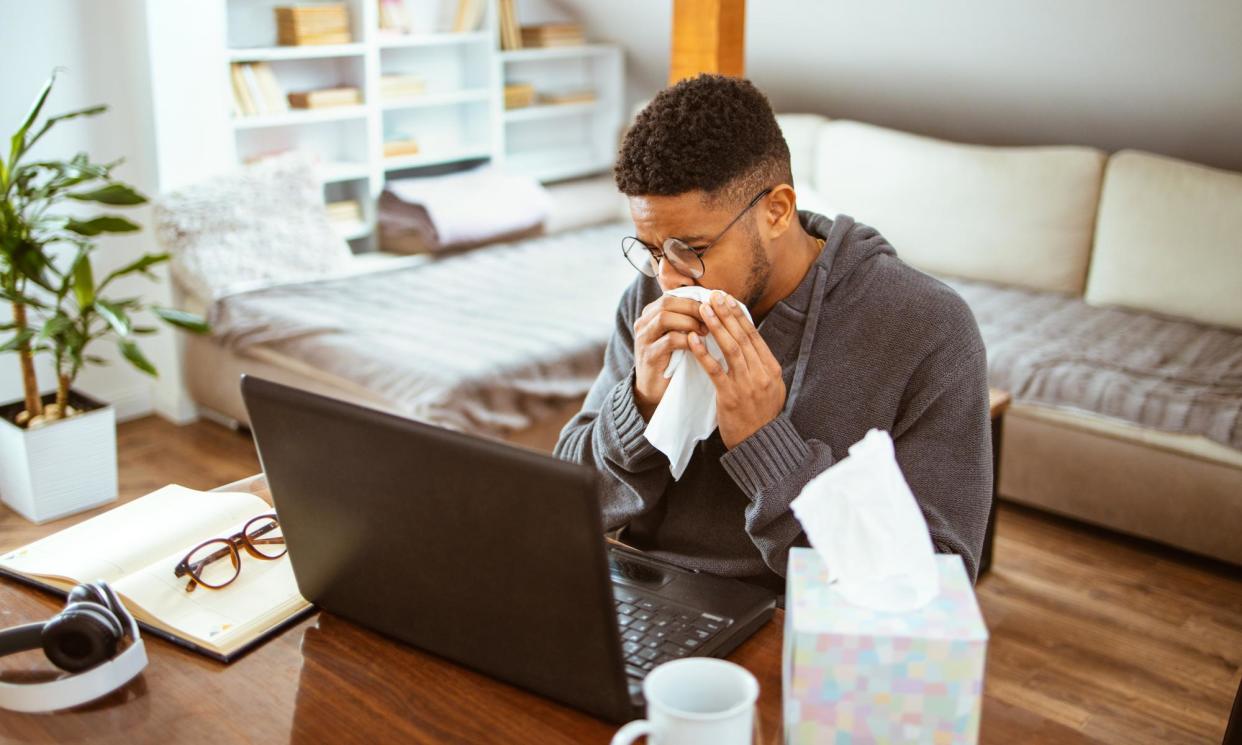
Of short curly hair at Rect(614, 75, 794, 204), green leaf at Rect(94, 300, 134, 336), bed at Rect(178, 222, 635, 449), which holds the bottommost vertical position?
bed at Rect(178, 222, 635, 449)

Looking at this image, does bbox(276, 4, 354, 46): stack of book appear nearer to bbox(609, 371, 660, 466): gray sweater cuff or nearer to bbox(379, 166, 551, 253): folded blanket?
bbox(379, 166, 551, 253): folded blanket

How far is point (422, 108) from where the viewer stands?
4973mm

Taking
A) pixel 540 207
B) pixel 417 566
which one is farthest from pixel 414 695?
pixel 540 207

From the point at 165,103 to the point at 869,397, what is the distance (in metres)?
3.03

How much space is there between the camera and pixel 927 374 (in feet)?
4.74

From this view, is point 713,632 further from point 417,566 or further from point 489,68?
point 489,68

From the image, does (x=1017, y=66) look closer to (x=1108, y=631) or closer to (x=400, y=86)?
(x=1108, y=631)

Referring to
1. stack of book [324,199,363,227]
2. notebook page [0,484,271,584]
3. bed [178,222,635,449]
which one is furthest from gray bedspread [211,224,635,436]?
notebook page [0,484,271,584]

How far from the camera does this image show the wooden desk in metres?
1.05

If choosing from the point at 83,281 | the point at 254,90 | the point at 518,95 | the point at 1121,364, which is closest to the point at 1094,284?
the point at 1121,364

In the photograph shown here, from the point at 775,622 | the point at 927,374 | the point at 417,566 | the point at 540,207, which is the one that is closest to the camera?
the point at 417,566

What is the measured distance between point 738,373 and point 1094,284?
281cm

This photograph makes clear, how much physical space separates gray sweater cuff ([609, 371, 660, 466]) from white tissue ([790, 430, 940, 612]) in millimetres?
531

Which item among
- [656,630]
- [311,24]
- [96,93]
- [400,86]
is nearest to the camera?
[656,630]
